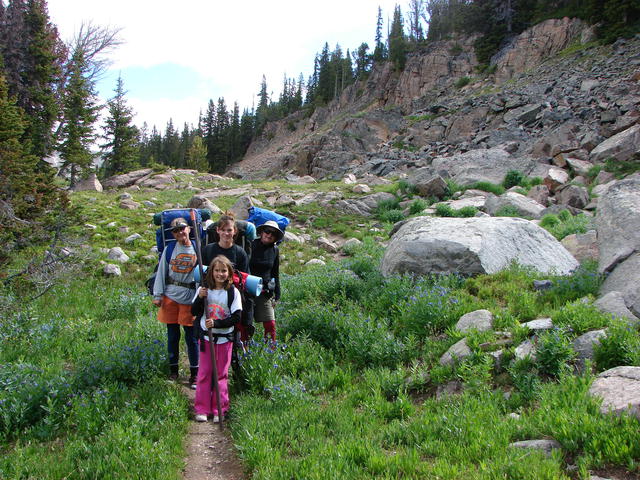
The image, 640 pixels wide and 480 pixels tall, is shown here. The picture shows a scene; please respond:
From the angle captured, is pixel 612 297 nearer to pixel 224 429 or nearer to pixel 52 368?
pixel 224 429

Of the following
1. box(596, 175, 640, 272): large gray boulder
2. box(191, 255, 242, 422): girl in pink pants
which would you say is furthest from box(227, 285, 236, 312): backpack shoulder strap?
box(596, 175, 640, 272): large gray boulder

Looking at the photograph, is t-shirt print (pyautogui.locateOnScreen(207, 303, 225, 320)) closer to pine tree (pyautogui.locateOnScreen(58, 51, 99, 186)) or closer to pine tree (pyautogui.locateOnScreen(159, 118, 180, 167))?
pine tree (pyautogui.locateOnScreen(58, 51, 99, 186))

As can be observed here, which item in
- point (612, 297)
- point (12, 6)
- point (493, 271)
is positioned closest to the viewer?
point (612, 297)

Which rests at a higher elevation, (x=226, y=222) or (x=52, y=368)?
(x=226, y=222)

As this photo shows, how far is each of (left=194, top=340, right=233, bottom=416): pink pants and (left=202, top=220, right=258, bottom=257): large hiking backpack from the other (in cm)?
149

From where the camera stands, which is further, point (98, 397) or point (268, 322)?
point (268, 322)

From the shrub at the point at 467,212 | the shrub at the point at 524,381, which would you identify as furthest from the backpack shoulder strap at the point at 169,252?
the shrub at the point at 467,212

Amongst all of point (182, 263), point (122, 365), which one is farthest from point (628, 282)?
point (122, 365)

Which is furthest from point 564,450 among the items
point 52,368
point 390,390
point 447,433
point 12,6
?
point 12,6

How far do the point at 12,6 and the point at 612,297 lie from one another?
34.5 meters

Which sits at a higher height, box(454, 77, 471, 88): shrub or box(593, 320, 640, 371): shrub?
box(454, 77, 471, 88): shrub

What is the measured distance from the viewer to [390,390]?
495cm

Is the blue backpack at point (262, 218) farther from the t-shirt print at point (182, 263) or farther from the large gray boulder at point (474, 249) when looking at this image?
the large gray boulder at point (474, 249)

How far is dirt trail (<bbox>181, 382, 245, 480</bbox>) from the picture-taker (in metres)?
3.93
